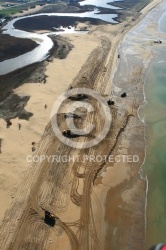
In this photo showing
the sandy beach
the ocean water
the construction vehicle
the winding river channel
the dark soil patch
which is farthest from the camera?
the dark soil patch

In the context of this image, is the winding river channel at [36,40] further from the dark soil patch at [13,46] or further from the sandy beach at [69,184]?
the sandy beach at [69,184]


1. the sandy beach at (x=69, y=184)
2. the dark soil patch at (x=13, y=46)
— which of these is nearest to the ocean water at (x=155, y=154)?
the sandy beach at (x=69, y=184)

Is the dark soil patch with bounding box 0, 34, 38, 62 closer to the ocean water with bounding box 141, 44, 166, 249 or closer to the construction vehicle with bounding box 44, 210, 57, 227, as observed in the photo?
the ocean water with bounding box 141, 44, 166, 249

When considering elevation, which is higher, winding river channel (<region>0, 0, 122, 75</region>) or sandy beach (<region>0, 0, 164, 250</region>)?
winding river channel (<region>0, 0, 122, 75</region>)

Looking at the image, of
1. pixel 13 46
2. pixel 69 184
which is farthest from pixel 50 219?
pixel 13 46

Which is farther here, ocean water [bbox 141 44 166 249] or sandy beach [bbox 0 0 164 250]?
ocean water [bbox 141 44 166 249]

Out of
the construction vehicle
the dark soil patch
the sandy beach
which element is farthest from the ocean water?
the dark soil patch

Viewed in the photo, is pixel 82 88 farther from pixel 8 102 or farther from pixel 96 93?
pixel 8 102
